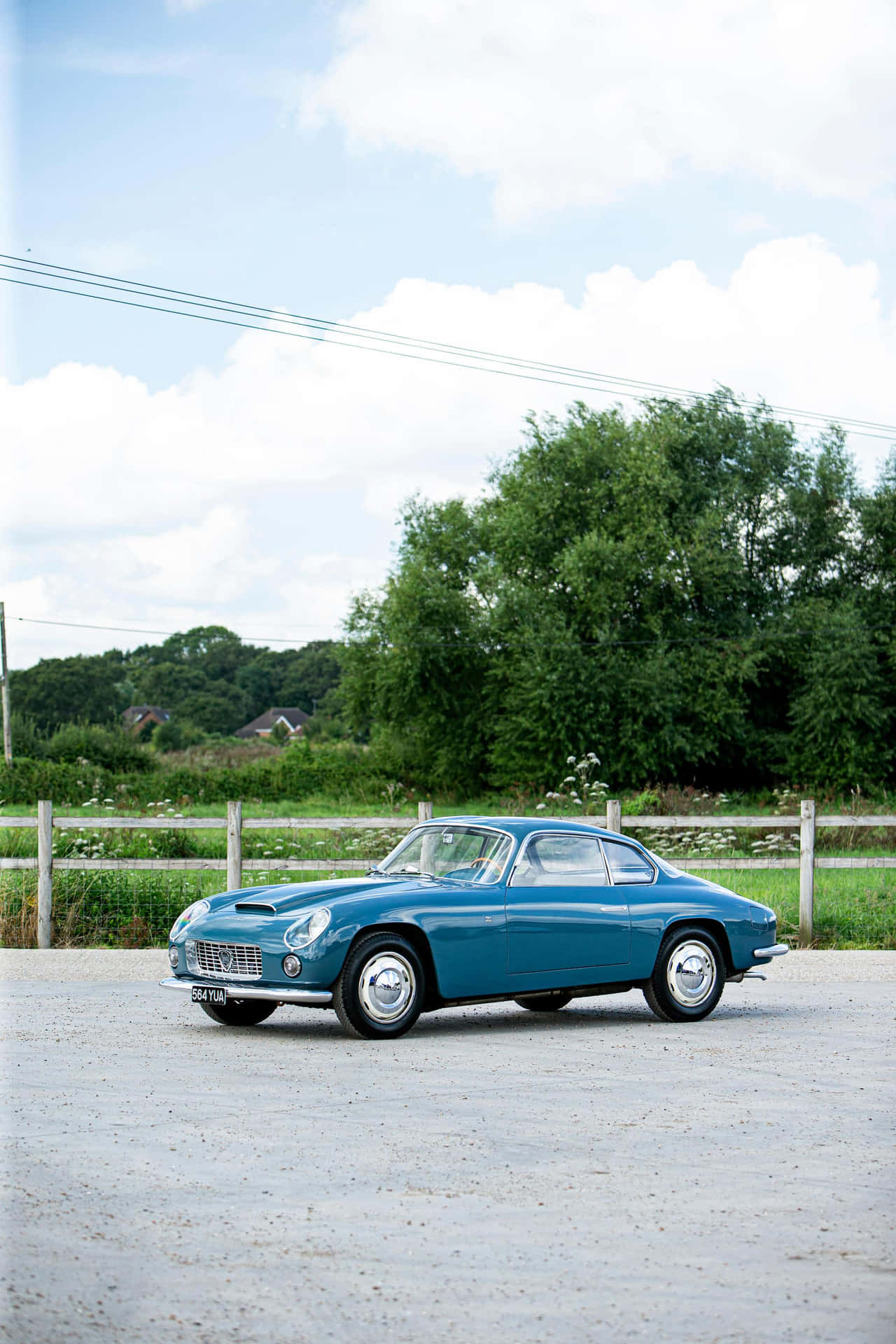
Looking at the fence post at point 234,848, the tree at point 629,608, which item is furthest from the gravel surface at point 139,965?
the tree at point 629,608

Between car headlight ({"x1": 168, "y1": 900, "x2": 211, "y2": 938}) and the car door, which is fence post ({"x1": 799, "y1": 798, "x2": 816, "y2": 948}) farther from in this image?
car headlight ({"x1": 168, "y1": 900, "x2": 211, "y2": 938})

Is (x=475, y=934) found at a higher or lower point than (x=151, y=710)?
Answer: lower

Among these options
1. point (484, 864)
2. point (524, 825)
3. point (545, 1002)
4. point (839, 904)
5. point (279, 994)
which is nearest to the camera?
point (279, 994)

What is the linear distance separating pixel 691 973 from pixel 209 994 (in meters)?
3.43

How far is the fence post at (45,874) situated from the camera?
1528 cm

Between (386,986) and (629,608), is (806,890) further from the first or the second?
(629,608)

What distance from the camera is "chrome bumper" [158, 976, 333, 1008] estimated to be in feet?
30.9

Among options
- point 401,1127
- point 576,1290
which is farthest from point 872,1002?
point 576,1290

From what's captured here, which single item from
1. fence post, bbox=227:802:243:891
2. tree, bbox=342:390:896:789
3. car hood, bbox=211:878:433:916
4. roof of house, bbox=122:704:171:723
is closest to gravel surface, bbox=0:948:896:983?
fence post, bbox=227:802:243:891

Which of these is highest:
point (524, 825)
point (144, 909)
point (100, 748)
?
point (524, 825)

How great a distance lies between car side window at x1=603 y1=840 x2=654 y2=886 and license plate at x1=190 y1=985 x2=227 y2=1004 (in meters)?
2.88

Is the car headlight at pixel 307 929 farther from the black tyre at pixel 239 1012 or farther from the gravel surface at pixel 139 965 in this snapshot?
the gravel surface at pixel 139 965

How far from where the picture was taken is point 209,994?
9859mm

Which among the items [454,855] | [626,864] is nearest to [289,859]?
[454,855]
